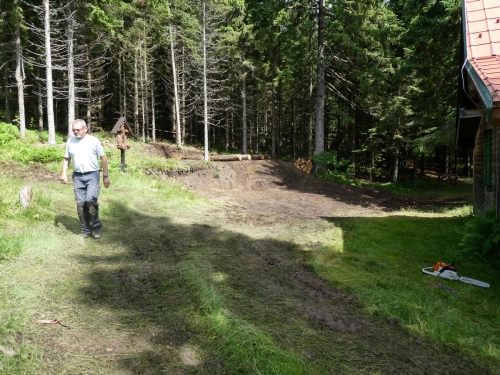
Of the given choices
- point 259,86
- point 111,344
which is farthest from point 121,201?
point 259,86

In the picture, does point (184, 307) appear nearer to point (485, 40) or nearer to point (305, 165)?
point (485, 40)

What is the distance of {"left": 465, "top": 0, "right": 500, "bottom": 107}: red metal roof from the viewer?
14.5 feet

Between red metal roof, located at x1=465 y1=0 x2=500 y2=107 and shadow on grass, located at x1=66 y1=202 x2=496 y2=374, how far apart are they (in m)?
3.10

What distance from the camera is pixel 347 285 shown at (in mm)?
4816

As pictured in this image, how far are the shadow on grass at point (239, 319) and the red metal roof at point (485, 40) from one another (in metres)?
3.10

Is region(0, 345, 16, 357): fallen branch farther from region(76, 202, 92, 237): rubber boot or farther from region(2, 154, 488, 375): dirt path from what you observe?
region(76, 202, 92, 237): rubber boot

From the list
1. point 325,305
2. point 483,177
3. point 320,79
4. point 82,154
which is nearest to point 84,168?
point 82,154

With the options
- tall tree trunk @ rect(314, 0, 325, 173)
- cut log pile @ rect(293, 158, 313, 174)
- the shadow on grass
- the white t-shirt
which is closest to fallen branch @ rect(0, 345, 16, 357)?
the shadow on grass

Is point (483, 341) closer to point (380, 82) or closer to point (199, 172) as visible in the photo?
point (199, 172)

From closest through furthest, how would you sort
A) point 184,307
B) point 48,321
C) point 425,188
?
1. point 48,321
2. point 184,307
3. point 425,188

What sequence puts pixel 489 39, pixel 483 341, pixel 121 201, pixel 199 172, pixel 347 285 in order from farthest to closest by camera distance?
pixel 199 172 → pixel 121 201 → pixel 489 39 → pixel 347 285 → pixel 483 341

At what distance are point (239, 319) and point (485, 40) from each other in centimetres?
619

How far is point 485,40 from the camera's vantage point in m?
5.63

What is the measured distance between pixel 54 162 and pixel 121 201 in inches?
241
